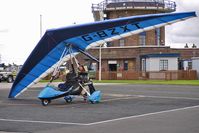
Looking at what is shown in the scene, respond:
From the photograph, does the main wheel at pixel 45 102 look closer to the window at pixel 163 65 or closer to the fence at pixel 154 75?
the fence at pixel 154 75

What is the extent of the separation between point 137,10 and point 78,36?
48.8 metres

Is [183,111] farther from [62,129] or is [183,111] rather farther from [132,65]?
[132,65]

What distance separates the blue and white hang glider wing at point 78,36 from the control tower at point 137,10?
1739 inches

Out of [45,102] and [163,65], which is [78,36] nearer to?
[45,102]

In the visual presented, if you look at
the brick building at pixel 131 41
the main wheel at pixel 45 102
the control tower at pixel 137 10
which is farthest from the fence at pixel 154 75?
the main wheel at pixel 45 102

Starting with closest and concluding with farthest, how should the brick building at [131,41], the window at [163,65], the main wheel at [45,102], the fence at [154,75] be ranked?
the main wheel at [45,102] → the fence at [154,75] → the window at [163,65] → the brick building at [131,41]

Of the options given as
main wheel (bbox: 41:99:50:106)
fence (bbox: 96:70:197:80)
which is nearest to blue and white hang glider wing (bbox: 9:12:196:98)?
main wheel (bbox: 41:99:50:106)

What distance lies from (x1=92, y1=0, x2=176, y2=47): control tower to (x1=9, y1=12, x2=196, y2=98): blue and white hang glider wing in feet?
145

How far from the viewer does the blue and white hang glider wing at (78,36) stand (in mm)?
21125

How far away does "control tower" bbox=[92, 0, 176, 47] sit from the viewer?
69.1 m

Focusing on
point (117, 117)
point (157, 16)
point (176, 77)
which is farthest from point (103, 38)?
point (176, 77)

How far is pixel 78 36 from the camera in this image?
21.7 m

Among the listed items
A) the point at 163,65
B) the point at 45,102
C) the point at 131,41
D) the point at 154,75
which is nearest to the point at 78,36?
the point at 45,102

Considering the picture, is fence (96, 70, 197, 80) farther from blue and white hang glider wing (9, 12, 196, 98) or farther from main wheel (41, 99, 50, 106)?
main wheel (41, 99, 50, 106)
